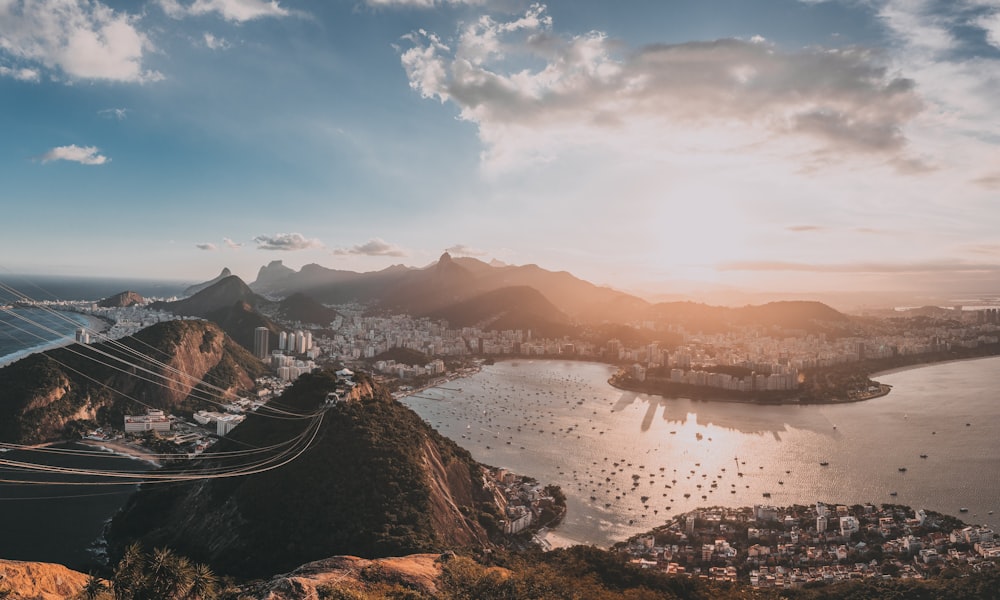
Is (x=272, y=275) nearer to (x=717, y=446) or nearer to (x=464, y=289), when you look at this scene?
(x=464, y=289)

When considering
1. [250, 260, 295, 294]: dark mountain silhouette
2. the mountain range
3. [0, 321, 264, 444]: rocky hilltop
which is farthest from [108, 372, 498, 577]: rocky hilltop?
[250, 260, 295, 294]: dark mountain silhouette

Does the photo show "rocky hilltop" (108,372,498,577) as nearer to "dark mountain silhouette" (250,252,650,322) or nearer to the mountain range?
the mountain range

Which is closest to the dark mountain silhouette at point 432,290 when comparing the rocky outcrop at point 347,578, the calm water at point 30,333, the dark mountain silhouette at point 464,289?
the dark mountain silhouette at point 464,289

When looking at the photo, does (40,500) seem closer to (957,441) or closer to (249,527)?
(249,527)

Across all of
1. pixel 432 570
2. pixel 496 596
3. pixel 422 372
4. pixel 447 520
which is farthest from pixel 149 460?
pixel 422 372

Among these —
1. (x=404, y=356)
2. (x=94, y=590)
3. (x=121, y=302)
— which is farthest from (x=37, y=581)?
(x=121, y=302)

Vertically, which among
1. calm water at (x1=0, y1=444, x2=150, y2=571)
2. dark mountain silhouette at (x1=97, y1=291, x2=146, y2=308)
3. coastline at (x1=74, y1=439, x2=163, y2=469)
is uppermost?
dark mountain silhouette at (x1=97, y1=291, x2=146, y2=308)

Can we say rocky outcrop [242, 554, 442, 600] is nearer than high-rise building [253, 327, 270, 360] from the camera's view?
Yes
